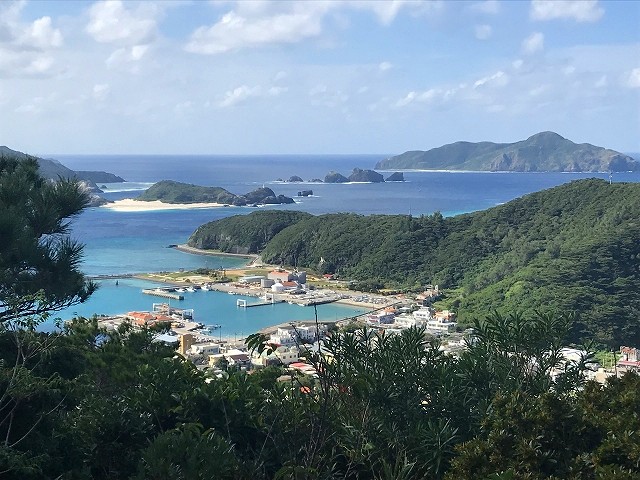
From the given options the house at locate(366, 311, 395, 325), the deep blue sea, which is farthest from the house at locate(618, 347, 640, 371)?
the deep blue sea

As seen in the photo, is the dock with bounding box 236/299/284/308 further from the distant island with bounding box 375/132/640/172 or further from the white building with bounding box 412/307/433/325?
the distant island with bounding box 375/132/640/172

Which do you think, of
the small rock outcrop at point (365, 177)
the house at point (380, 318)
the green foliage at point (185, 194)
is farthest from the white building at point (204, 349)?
the small rock outcrop at point (365, 177)

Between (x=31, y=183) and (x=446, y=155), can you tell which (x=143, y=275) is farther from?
(x=446, y=155)

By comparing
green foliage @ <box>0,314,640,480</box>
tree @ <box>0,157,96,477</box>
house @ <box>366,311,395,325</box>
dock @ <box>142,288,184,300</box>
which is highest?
tree @ <box>0,157,96,477</box>

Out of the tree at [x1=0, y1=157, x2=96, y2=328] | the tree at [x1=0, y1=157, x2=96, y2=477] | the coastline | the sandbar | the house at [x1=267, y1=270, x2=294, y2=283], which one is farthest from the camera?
the sandbar

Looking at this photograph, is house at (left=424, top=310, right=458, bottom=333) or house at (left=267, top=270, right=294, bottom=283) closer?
house at (left=424, top=310, right=458, bottom=333)
